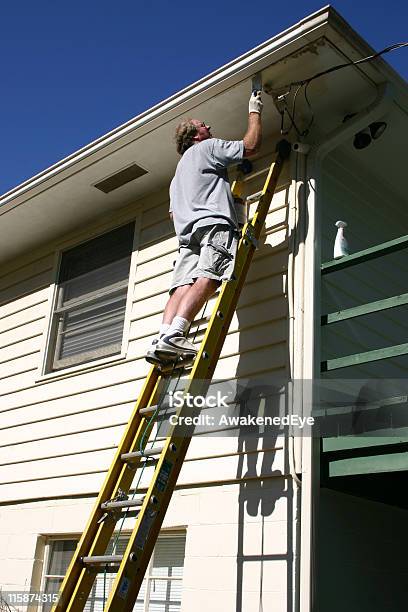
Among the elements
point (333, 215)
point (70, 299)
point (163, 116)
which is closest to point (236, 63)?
point (163, 116)

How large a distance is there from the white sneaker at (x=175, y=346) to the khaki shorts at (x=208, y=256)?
0.44 m

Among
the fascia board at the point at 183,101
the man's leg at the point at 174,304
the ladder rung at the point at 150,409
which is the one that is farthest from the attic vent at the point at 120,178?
the ladder rung at the point at 150,409

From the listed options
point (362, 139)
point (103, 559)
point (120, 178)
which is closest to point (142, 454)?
point (103, 559)

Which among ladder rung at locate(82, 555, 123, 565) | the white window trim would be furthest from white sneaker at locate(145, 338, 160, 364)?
the white window trim

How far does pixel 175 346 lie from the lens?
4191 millimetres

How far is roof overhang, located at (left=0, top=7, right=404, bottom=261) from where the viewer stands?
475 centimetres

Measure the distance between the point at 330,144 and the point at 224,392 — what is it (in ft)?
6.15

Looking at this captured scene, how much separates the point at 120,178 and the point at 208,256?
2.21 meters

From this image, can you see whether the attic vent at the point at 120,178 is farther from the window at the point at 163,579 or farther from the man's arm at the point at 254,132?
the window at the point at 163,579

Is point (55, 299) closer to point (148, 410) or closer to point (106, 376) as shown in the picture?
point (106, 376)

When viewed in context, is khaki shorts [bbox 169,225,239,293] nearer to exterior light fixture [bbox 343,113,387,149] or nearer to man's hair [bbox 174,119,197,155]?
man's hair [bbox 174,119,197,155]

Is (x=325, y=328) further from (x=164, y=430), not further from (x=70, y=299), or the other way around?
(x=70, y=299)

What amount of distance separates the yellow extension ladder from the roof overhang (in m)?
1.11

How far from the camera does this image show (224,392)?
502cm
